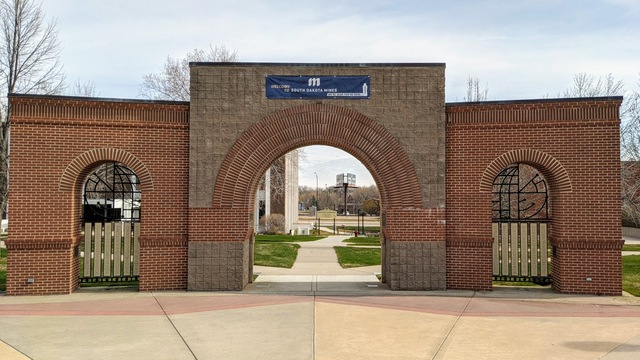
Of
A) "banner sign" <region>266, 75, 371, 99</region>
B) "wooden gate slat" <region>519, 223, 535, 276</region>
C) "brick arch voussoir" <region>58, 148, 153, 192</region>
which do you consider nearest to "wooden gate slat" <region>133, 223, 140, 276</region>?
"brick arch voussoir" <region>58, 148, 153, 192</region>

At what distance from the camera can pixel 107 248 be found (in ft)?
38.4

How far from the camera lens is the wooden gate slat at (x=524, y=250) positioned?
11.7m

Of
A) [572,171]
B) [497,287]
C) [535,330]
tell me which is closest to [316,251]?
[497,287]

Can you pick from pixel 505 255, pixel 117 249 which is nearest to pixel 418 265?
pixel 505 255

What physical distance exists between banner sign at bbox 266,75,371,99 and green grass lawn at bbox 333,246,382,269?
7.12 meters

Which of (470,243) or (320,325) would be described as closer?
(320,325)

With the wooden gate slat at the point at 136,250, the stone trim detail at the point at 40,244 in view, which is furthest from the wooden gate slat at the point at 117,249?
the stone trim detail at the point at 40,244

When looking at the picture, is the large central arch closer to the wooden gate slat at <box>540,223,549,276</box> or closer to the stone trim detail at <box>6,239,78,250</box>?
the wooden gate slat at <box>540,223,549,276</box>

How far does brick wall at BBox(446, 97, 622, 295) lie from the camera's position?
1101 centimetres

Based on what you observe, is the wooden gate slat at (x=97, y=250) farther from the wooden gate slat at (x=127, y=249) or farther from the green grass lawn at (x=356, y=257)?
the green grass lawn at (x=356, y=257)

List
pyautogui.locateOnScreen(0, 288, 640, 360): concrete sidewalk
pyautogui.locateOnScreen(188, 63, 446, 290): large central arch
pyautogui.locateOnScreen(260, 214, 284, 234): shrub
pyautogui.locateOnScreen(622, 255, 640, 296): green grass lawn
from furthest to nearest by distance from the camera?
pyautogui.locateOnScreen(260, 214, 284, 234): shrub → pyautogui.locateOnScreen(622, 255, 640, 296): green grass lawn → pyautogui.locateOnScreen(188, 63, 446, 290): large central arch → pyautogui.locateOnScreen(0, 288, 640, 360): concrete sidewalk

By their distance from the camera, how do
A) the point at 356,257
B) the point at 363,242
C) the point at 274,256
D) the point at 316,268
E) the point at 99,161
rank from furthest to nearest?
the point at 363,242 → the point at 356,257 → the point at 274,256 → the point at 316,268 → the point at 99,161

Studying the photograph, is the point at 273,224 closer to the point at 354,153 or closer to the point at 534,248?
the point at 354,153

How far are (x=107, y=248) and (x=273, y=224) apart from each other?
1007 inches
